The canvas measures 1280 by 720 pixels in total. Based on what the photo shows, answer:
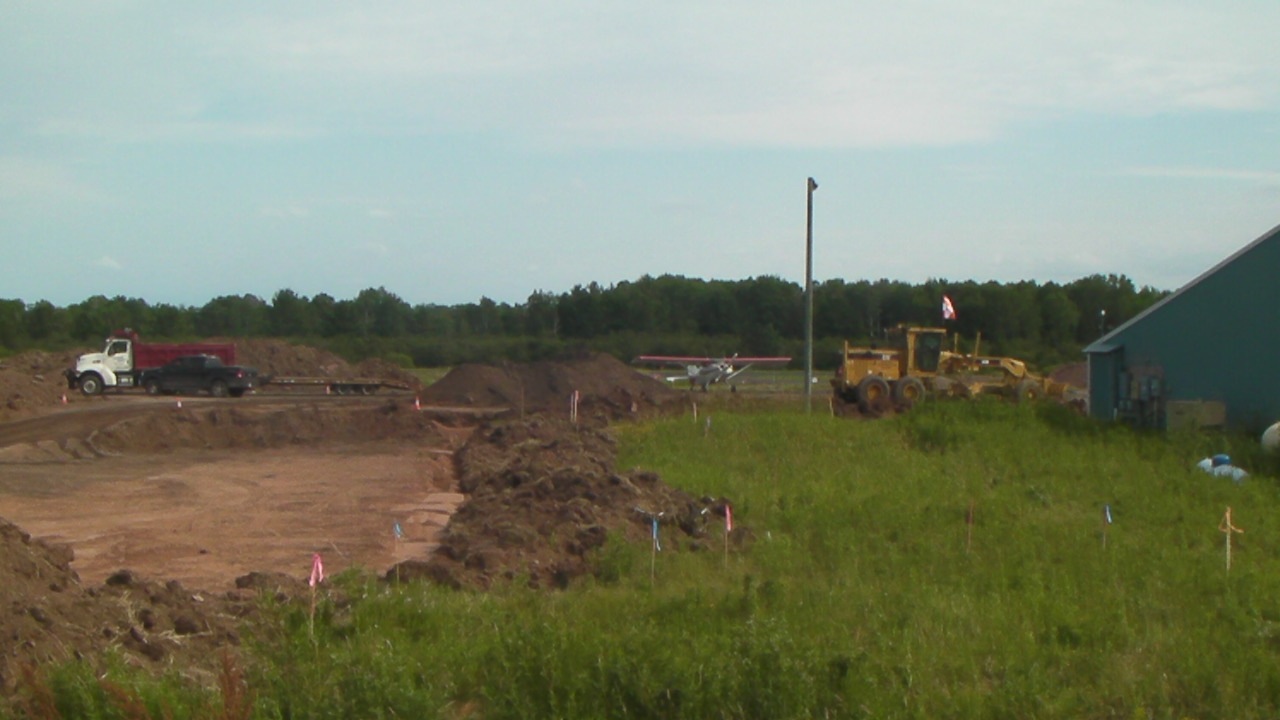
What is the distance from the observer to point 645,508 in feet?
53.7

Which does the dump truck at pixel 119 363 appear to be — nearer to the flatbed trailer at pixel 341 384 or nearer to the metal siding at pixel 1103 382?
the flatbed trailer at pixel 341 384

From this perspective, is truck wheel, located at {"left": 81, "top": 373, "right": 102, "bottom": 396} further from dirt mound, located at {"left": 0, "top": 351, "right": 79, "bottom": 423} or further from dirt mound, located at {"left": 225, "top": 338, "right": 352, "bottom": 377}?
dirt mound, located at {"left": 225, "top": 338, "right": 352, "bottom": 377}

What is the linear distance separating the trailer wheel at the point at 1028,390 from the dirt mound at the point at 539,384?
36.0 ft

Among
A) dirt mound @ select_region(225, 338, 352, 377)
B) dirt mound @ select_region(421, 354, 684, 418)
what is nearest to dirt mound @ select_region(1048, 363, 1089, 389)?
dirt mound @ select_region(421, 354, 684, 418)

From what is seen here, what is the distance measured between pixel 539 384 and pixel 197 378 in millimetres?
13556

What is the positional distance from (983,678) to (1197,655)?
1734 mm

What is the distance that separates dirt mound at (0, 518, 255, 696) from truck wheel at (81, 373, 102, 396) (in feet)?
140

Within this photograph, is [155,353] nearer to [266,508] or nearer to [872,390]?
[872,390]

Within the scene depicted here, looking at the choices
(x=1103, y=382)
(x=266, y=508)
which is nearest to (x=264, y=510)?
(x=266, y=508)

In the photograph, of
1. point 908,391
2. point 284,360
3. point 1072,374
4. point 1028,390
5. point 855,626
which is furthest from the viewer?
point 284,360

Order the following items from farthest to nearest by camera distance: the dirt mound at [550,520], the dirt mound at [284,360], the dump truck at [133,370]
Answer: the dirt mound at [284,360], the dump truck at [133,370], the dirt mound at [550,520]

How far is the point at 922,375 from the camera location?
134 ft

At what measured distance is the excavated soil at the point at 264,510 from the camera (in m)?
9.41

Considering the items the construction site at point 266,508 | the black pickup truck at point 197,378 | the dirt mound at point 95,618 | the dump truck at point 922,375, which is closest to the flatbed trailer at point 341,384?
the black pickup truck at point 197,378
